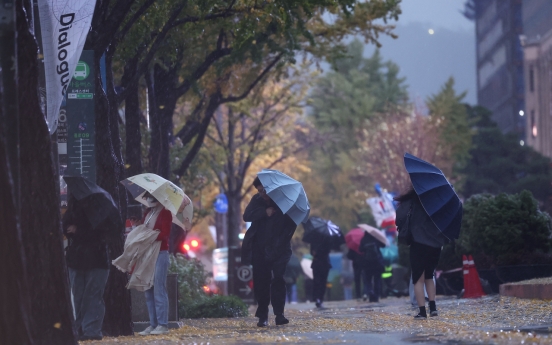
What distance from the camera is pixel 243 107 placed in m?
25.5

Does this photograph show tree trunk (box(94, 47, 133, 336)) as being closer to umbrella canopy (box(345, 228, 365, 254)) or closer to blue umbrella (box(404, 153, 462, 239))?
blue umbrella (box(404, 153, 462, 239))

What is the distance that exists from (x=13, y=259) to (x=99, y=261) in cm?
259

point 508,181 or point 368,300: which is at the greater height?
point 508,181

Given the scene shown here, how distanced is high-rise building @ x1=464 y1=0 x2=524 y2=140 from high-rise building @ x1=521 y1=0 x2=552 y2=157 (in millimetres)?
9378

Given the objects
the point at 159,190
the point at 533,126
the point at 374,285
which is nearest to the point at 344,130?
the point at 533,126

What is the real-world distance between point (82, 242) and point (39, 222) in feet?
5.44

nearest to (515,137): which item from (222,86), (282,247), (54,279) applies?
(222,86)

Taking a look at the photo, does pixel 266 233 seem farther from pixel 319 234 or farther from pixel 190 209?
pixel 319 234

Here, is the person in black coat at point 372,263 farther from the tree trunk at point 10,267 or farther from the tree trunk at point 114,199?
the tree trunk at point 10,267

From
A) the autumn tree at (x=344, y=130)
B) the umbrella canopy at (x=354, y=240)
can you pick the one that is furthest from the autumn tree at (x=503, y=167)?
the umbrella canopy at (x=354, y=240)

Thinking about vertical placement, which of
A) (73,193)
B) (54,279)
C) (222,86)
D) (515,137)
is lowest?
(54,279)

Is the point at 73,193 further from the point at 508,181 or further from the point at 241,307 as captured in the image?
the point at 508,181

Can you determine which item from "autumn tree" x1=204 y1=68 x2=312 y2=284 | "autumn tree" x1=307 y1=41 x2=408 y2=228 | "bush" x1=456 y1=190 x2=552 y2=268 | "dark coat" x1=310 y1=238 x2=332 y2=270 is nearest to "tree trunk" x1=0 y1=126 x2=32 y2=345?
"bush" x1=456 y1=190 x2=552 y2=268

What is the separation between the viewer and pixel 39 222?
8070mm
